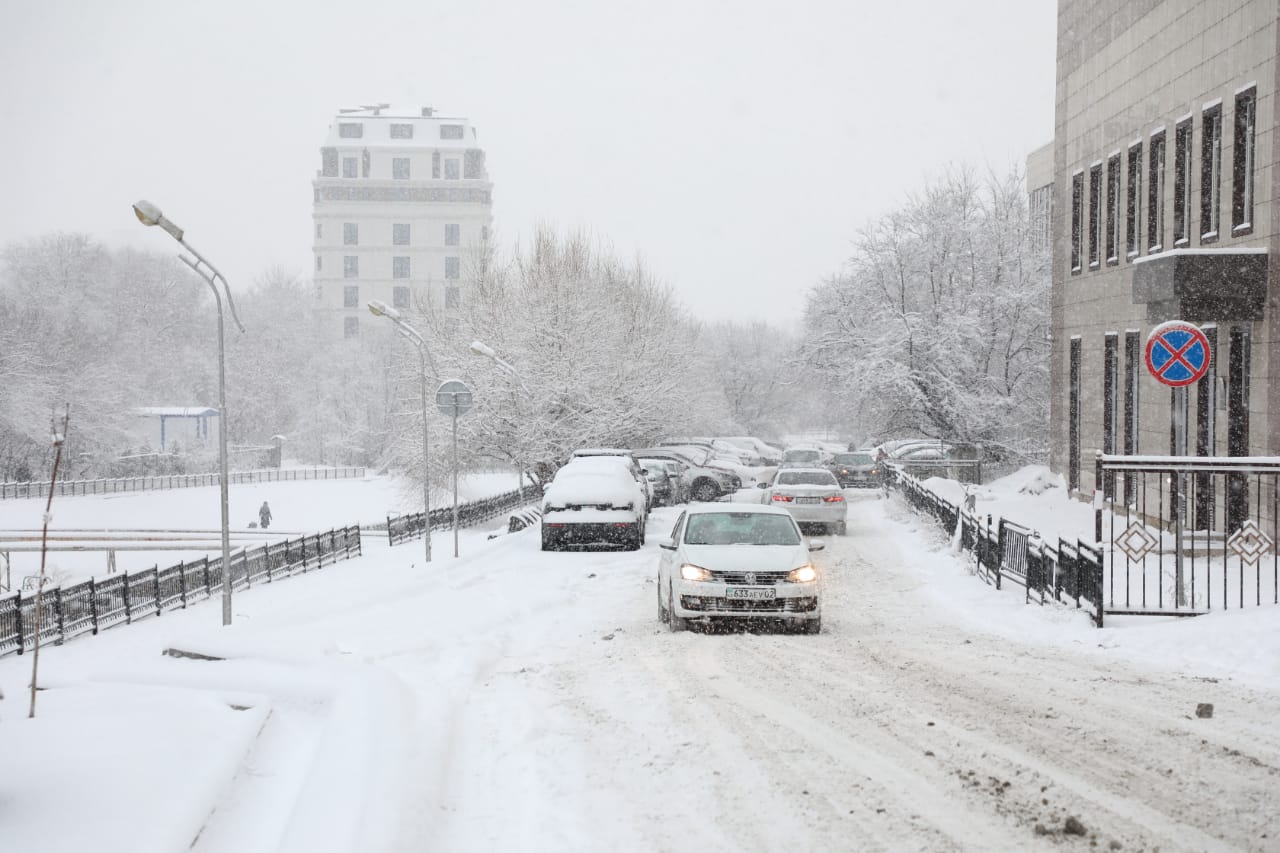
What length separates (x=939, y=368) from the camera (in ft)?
142

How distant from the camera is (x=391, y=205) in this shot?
406 feet

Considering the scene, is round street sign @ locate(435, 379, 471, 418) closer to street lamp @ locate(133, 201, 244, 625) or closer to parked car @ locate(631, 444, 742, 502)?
street lamp @ locate(133, 201, 244, 625)

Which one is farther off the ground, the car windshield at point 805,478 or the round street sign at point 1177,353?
the round street sign at point 1177,353

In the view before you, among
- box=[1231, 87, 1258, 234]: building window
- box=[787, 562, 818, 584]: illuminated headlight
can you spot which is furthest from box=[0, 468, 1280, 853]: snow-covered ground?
box=[1231, 87, 1258, 234]: building window

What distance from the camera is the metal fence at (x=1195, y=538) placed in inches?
512

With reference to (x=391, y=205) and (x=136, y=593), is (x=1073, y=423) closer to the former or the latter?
(x=136, y=593)

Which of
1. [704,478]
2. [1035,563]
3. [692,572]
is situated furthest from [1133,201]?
[704,478]

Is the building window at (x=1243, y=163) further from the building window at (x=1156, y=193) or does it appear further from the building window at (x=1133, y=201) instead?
the building window at (x=1133, y=201)

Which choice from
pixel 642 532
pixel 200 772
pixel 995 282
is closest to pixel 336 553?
pixel 642 532

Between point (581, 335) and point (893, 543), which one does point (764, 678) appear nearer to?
point (893, 543)

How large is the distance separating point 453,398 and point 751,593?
10.5 metres

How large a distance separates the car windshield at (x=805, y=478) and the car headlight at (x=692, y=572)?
13.9 meters

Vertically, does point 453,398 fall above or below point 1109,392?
below

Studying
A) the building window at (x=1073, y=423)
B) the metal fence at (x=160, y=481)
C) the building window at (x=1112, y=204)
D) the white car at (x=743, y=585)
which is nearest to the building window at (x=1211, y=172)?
the building window at (x=1112, y=204)
